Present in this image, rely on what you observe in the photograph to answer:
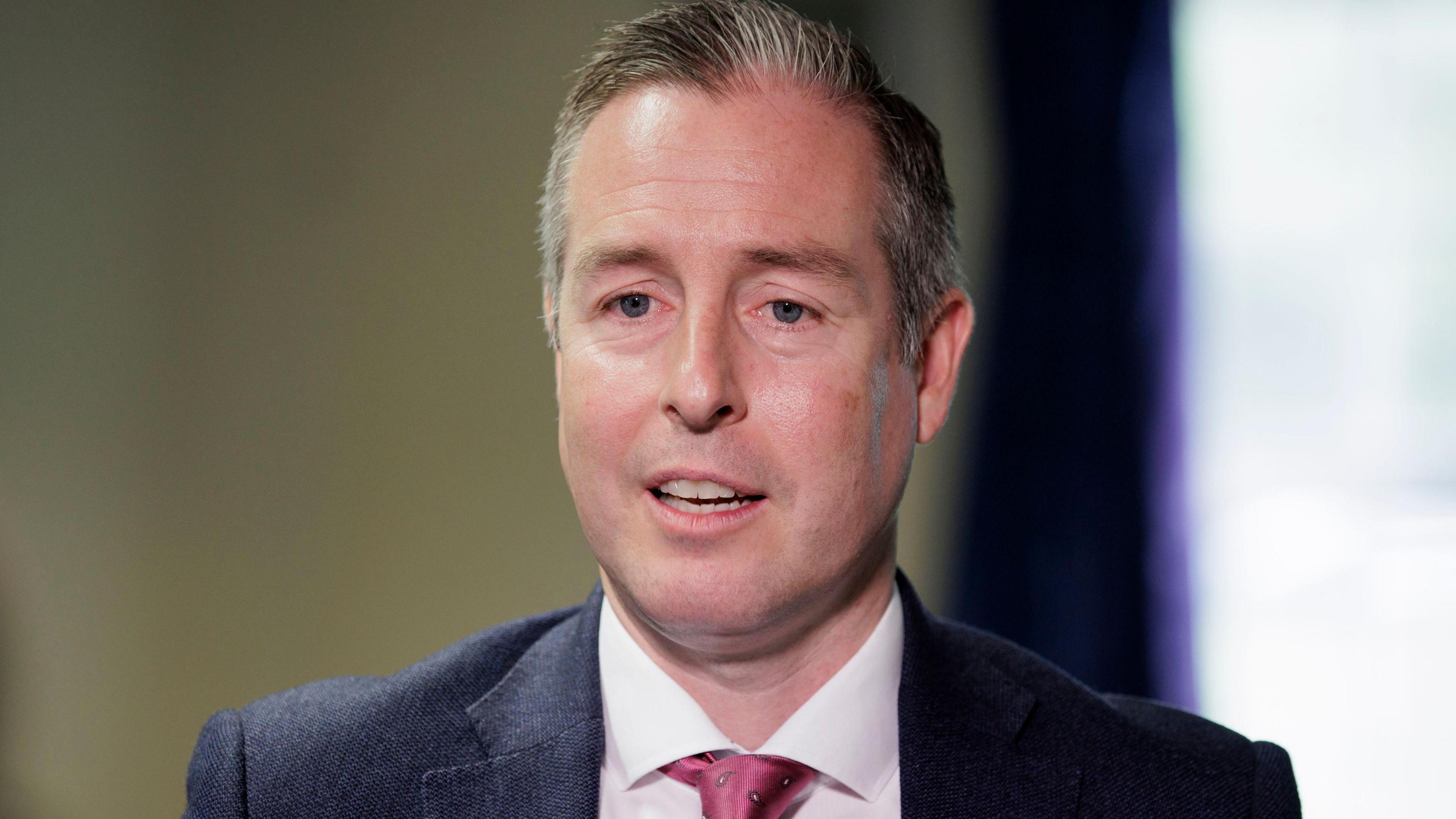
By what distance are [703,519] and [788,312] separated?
30cm

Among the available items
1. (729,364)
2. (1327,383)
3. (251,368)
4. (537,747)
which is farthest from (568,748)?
(1327,383)

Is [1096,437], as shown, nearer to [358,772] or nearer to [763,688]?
[763,688]

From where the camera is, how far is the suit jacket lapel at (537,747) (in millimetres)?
1746

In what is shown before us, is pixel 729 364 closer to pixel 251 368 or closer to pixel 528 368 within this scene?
pixel 528 368

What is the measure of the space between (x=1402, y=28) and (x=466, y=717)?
3306mm

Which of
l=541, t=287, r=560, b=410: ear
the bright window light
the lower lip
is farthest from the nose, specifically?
the bright window light

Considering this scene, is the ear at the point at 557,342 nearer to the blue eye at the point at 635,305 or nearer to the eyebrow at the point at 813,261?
the blue eye at the point at 635,305

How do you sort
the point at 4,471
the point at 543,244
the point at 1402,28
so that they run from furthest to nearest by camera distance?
1. the point at 1402,28
2. the point at 4,471
3. the point at 543,244

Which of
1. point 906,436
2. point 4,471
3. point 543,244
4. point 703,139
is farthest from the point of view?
point 4,471

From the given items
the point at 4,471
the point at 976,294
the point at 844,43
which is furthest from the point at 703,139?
the point at 4,471

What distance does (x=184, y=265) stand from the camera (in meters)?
3.52

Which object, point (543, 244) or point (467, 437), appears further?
point (467, 437)

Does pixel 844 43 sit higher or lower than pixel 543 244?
higher

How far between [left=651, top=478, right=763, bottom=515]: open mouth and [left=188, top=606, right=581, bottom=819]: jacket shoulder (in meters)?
0.46
